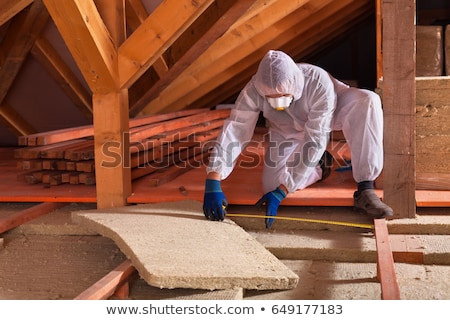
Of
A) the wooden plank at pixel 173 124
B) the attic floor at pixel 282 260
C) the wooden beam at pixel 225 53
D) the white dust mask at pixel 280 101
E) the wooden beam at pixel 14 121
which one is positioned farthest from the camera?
the wooden beam at pixel 14 121

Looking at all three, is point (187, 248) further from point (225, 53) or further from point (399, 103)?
point (225, 53)

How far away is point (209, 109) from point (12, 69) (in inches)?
102

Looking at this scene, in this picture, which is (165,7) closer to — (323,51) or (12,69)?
(12,69)

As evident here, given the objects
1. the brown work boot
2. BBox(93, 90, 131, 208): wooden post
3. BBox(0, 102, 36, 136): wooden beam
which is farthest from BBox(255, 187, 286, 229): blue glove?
BBox(0, 102, 36, 136): wooden beam

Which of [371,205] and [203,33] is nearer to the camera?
[371,205]

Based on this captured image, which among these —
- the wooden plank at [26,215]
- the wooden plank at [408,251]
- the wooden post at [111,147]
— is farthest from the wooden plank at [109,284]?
the wooden plank at [408,251]

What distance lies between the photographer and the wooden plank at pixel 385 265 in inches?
88.8

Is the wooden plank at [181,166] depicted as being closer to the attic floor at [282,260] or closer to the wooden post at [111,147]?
the wooden post at [111,147]

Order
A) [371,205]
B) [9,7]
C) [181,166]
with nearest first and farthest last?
[371,205] < [9,7] < [181,166]

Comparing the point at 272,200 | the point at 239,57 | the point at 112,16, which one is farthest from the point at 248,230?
the point at 239,57

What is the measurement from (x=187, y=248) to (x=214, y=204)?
483 millimetres

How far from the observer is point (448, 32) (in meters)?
5.59

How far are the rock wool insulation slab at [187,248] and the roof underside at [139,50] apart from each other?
2.43 feet

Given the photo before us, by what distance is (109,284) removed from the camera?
7.95 ft
